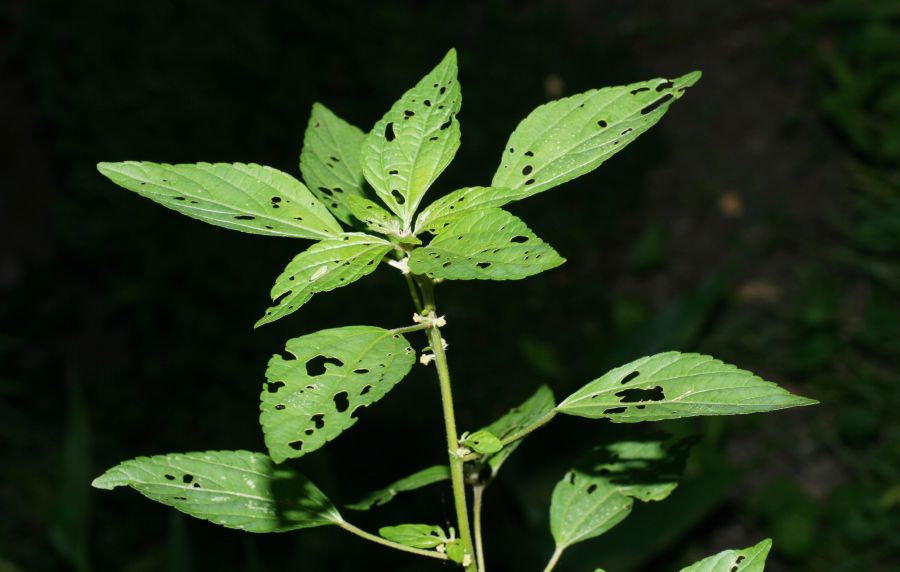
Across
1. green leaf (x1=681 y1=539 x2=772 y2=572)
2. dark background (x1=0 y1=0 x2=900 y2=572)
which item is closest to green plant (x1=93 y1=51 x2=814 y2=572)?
green leaf (x1=681 y1=539 x2=772 y2=572)

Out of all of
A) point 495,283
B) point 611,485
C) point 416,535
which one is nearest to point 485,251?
point 416,535

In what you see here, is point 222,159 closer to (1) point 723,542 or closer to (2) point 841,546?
(1) point 723,542

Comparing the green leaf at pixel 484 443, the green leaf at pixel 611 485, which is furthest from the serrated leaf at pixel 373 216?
the green leaf at pixel 611 485

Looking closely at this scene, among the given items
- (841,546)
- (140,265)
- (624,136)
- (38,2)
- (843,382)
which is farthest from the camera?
(38,2)

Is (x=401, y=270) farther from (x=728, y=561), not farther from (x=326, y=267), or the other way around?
(x=728, y=561)

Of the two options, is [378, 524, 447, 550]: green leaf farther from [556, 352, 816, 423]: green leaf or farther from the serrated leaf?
the serrated leaf

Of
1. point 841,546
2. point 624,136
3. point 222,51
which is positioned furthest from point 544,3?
point 624,136
